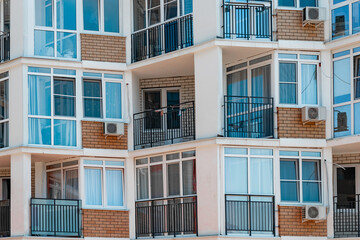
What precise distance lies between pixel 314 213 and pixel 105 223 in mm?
6304

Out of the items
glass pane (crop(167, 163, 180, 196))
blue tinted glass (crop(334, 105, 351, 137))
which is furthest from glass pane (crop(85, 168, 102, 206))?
blue tinted glass (crop(334, 105, 351, 137))

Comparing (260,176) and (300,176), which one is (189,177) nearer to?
(260,176)

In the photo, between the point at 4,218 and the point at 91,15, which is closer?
the point at 4,218

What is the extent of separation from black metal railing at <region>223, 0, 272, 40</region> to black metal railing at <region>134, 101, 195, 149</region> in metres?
2.70

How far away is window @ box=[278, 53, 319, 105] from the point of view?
3338 cm

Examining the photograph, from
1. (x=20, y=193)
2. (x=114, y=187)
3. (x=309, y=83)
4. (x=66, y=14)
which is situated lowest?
(x=20, y=193)

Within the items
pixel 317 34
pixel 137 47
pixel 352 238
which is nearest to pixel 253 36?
pixel 317 34

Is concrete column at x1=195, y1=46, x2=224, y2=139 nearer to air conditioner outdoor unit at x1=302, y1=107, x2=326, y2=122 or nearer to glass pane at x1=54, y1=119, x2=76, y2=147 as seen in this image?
air conditioner outdoor unit at x1=302, y1=107, x2=326, y2=122

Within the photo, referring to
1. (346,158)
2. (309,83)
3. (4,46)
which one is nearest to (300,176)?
(346,158)

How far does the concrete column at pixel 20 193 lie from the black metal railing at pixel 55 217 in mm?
221

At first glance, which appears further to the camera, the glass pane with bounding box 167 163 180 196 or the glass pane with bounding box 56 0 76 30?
the glass pane with bounding box 56 0 76 30

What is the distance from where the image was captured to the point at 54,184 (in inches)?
1411

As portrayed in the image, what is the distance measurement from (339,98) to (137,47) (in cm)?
662

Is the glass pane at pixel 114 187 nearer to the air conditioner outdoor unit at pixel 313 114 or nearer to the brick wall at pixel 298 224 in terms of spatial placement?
the brick wall at pixel 298 224
